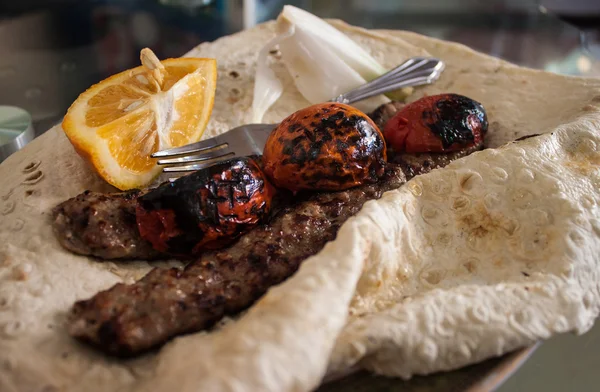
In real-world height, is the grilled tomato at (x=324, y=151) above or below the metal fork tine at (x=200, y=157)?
above

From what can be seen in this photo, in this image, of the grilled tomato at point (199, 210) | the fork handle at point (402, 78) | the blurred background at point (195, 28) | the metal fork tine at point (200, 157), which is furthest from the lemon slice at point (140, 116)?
the blurred background at point (195, 28)

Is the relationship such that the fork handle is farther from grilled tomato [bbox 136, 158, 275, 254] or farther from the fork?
grilled tomato [bbox 136, 158, 275, 254]

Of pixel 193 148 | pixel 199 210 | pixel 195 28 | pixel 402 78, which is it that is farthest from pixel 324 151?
pixel 195 28

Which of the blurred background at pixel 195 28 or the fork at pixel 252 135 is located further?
the blurred background at pixel 195 28

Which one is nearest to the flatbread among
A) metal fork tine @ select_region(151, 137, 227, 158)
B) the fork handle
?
metal fork tine @ select_region(151, 137, 227, 158)

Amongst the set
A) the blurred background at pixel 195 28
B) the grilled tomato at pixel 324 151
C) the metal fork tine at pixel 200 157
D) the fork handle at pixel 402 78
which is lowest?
the blurred background at pixel 195 28

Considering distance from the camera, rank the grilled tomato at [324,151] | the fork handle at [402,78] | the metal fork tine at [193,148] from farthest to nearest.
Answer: the fork handle at [402,78]
the metal fork tine at [193,148]
the grilled tomato at [324,151]

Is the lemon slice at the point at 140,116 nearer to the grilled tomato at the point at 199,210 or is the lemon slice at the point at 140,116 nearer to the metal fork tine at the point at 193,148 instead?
the metal fork tine at the point at 193,148

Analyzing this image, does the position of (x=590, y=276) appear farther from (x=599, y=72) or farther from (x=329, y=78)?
(x=599, y=72)
